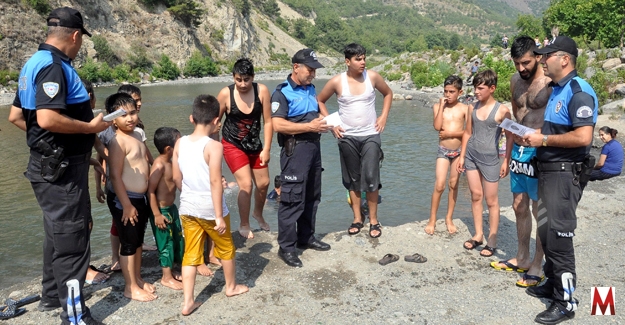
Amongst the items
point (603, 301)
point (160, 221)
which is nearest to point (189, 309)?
point (160, 221)

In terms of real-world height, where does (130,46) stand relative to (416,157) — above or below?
above

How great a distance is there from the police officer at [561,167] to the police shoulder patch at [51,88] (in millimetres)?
3680

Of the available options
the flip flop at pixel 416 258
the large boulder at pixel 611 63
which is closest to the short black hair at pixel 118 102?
the flip flop at pixel 416 258

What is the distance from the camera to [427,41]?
484ft

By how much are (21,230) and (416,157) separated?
8.77m

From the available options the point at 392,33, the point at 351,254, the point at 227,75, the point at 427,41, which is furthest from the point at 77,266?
the point at 392,33

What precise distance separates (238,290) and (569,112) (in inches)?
129

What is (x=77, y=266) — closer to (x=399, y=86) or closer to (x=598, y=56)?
(x=598, y=56)

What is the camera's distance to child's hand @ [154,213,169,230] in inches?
172

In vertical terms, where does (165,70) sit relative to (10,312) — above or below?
above

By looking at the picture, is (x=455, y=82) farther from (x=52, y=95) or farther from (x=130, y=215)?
(x=52, y=95)

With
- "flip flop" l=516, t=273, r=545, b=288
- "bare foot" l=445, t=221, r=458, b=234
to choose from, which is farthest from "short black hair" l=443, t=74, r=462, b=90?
"flip flop" l=516, t=273, r=545, b=288

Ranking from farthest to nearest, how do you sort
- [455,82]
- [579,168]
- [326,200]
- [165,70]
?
1. [165,70]
2. [326,200]
3. [455,82]
4. [579,168]

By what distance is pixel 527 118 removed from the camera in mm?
4586
